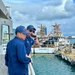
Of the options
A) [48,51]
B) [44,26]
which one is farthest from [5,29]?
[44,26]

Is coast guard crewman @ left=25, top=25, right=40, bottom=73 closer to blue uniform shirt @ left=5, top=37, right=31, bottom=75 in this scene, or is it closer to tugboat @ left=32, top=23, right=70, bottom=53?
blue uniform shirt @ left=5, top=37, right=31, bottom=75

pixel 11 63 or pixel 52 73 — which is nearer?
pixel 11 63

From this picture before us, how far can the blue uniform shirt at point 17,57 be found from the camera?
5.38 meters

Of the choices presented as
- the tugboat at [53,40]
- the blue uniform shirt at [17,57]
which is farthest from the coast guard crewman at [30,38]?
the tugboat at [53,40]

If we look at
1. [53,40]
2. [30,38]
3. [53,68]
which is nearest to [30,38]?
[30,38]

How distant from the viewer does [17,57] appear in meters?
5.42

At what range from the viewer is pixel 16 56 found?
17.8 feet

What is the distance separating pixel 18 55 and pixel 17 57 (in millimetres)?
75

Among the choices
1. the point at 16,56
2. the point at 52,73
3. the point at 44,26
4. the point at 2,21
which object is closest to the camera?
the point at 16,56

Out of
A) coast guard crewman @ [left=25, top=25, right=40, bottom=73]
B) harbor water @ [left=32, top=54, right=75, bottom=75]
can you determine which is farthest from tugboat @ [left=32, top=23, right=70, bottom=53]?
coast guard crewman @ [left=25, top=25, right=40, bottom=73]

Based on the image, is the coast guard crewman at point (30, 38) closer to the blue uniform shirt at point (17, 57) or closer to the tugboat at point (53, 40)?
the blue uniform shirt at point (17, 57)

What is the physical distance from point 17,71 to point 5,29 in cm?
971

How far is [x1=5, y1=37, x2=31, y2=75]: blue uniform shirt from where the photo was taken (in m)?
5.38

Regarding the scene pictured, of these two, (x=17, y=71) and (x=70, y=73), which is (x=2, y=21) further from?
(x=70, y=73)
